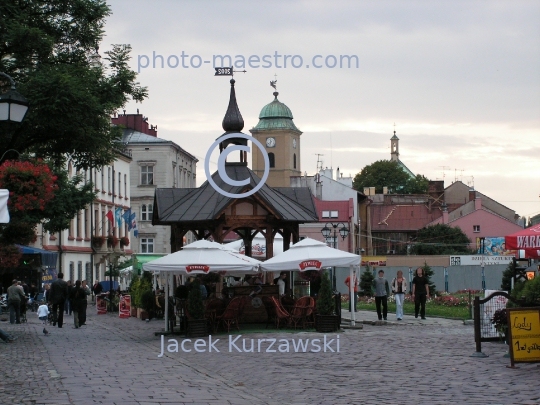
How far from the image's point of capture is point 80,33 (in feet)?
85.8

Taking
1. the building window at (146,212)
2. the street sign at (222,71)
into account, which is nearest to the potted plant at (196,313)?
the street sign at (222,71)

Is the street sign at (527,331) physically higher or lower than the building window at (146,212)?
lower

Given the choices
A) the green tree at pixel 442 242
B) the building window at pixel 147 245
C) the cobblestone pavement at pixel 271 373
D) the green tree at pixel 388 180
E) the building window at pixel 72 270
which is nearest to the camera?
the cobblestone pavement at pixel 271 373

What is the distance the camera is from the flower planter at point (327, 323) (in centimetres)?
2346

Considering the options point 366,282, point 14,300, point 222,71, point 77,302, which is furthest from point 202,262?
point 366,282

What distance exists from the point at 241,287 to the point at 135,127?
6001 cm

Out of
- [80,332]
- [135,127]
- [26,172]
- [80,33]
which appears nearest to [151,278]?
[80,332]

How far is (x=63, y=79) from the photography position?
2270 cm

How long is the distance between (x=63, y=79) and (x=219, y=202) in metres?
5.66

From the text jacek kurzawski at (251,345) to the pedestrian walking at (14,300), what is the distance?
1195 cm

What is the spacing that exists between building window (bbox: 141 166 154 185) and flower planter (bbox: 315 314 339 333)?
5770cm

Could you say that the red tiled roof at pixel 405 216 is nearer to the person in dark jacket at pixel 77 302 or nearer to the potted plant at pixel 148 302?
the potted plant at pixel 148 302

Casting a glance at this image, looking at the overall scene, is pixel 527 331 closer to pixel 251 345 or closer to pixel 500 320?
pixel 500 320

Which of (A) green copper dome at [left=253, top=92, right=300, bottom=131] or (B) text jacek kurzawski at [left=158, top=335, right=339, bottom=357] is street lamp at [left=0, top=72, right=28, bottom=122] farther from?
(A) green copper dome at [left=253, top=92, right=300, bottom=131]
